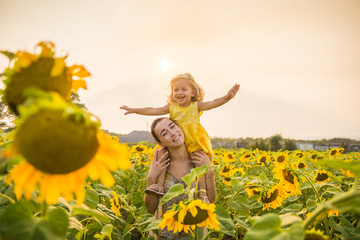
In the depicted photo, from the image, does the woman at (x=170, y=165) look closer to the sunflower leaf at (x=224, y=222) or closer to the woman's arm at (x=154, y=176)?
the woman's arm at (x=154, y=176)

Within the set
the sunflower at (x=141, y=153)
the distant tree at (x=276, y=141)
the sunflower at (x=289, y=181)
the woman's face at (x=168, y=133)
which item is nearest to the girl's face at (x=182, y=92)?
the woman's face at (x=168, y=133)

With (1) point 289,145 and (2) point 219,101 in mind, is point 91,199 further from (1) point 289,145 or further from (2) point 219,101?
(1) point 289,145

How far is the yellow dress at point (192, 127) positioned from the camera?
10.3ft

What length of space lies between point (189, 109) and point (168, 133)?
0.83m

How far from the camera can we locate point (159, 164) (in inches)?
104

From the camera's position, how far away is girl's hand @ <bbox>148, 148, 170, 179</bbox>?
260 cm

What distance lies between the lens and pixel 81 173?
706 mm

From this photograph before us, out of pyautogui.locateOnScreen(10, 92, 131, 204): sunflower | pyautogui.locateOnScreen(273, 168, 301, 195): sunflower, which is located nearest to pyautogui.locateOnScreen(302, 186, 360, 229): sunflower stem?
pyautogui.locateOnScreen(10, 92, 131, 204): sunflower

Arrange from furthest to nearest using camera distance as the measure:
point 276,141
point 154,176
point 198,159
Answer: point 276,141 < point 198,159 < point 154,176

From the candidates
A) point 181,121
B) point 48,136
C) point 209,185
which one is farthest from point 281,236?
point 181,121

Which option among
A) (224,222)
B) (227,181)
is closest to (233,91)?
(227,181)

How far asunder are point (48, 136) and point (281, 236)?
2.07ft

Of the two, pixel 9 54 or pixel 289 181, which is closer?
pixel 9 54

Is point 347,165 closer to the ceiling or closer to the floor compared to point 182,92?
closer to the floor
